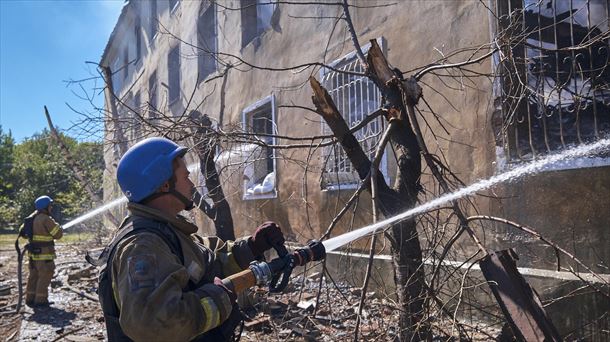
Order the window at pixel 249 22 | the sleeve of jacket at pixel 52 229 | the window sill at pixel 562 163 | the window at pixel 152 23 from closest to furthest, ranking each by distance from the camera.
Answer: the window sill at pixel 562 163, the sleeve of jacket at pixel 52 229, the window at pixel 249 22, the window at pixel 152 23

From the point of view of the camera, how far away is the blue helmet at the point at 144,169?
86.9 inches

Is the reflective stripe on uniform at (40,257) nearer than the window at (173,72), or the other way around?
the reflective stripe on uniform at (40,257)

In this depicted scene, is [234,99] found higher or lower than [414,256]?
higher

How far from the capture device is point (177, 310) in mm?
1828

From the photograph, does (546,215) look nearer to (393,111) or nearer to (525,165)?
(525,165)

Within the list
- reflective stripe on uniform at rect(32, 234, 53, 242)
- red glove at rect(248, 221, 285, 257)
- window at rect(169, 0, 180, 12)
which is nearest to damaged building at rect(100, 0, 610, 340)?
red glove at rect(248, 221, 285, 257)

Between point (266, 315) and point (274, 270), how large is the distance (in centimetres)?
285

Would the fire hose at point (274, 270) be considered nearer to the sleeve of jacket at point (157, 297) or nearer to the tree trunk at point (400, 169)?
the sleeve of jacket at point (157, 297)

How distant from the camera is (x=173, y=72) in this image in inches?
610

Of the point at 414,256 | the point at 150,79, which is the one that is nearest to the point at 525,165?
the point at 414,256

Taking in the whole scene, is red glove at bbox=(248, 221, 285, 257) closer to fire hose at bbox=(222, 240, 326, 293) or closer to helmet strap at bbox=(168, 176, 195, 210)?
fire hose at bbox=(222, 240, 326, 293)

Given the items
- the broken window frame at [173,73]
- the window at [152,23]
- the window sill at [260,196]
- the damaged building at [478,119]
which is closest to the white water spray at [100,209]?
the window sill at [260,196]

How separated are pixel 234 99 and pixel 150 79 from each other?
7979mm

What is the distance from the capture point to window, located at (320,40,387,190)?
21.5 ft
